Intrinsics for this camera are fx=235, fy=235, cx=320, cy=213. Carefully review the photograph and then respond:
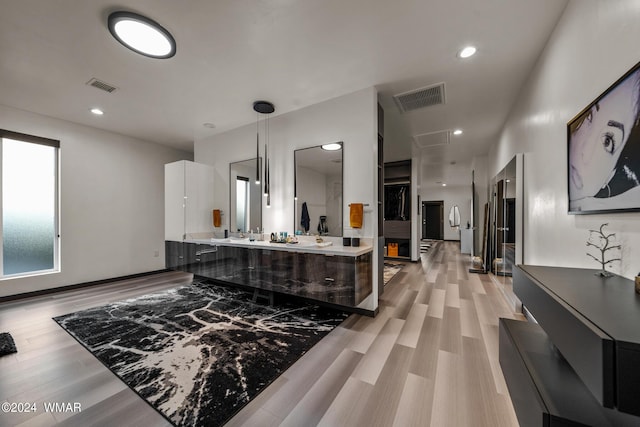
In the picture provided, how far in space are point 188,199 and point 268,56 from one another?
3120mm

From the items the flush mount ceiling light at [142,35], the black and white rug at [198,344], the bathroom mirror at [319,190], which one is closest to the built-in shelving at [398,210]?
the bathroom mirror at [319,190]

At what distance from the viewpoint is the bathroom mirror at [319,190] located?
3322 mm

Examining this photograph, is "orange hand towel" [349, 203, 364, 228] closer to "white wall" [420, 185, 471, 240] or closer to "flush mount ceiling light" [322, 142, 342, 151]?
"flush mount ceiling light" [322, 142, 342, 151]

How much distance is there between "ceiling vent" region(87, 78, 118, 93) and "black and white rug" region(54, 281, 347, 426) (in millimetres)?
2904

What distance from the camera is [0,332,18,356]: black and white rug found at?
2.15 m

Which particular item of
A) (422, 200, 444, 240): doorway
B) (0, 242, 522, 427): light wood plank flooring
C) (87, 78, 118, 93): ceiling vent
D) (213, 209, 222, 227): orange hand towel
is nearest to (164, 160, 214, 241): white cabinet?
(213, 209, 222, 227): orange hand towel

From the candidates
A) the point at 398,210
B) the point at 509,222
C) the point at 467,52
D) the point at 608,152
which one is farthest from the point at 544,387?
the point at 398,210

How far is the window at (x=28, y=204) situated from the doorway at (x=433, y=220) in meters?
13.6

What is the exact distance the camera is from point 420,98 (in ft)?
10.9

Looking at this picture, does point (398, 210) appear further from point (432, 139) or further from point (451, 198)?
point (451, 198)

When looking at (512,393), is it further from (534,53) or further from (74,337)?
(74,337)

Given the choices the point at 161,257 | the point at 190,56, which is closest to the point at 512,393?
the point at 190,56

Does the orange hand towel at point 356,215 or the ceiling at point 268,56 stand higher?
the ceiling at point 268,56

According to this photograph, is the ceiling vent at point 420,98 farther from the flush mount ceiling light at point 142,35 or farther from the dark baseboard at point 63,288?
the dark baseboard at point 63,288
